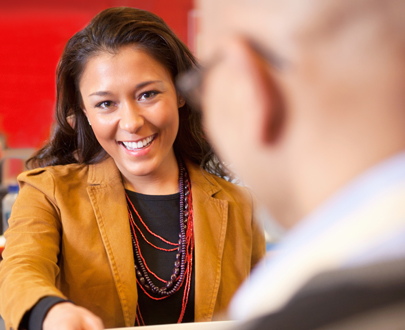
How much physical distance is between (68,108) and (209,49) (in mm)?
1183

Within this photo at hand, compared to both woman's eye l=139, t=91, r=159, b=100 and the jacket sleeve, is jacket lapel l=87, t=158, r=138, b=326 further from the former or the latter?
woman's eye l=139, t=91, r=159, b=100

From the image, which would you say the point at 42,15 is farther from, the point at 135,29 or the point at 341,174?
the point at 341,174

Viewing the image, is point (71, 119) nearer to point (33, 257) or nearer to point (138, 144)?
point (138, 144)

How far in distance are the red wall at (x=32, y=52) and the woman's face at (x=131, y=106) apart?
322 centimetres

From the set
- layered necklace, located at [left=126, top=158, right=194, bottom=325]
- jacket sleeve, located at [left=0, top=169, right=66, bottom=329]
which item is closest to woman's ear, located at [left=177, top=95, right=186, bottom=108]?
layered necklace, located at [left=126, top=158, right=194, bottom=325]

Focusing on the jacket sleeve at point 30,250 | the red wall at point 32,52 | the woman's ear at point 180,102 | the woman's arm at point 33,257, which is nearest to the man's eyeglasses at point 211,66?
the woman's arm at point 33,257

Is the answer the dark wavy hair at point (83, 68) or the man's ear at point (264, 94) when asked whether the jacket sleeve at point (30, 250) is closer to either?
the dark wavy hair at point (83, 68)

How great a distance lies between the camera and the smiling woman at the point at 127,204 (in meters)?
1.23

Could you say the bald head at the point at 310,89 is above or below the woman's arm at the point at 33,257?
above

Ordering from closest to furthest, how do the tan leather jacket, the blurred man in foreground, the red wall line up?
A: 1. the blurred man in foreground
2. the tan leather jacket
3. the red wall

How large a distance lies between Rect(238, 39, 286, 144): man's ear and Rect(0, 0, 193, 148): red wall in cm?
420

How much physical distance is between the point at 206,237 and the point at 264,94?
109 cm

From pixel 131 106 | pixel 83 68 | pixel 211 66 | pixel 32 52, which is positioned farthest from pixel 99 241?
pixel 32 52

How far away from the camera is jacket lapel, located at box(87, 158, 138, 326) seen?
1.23 metres
